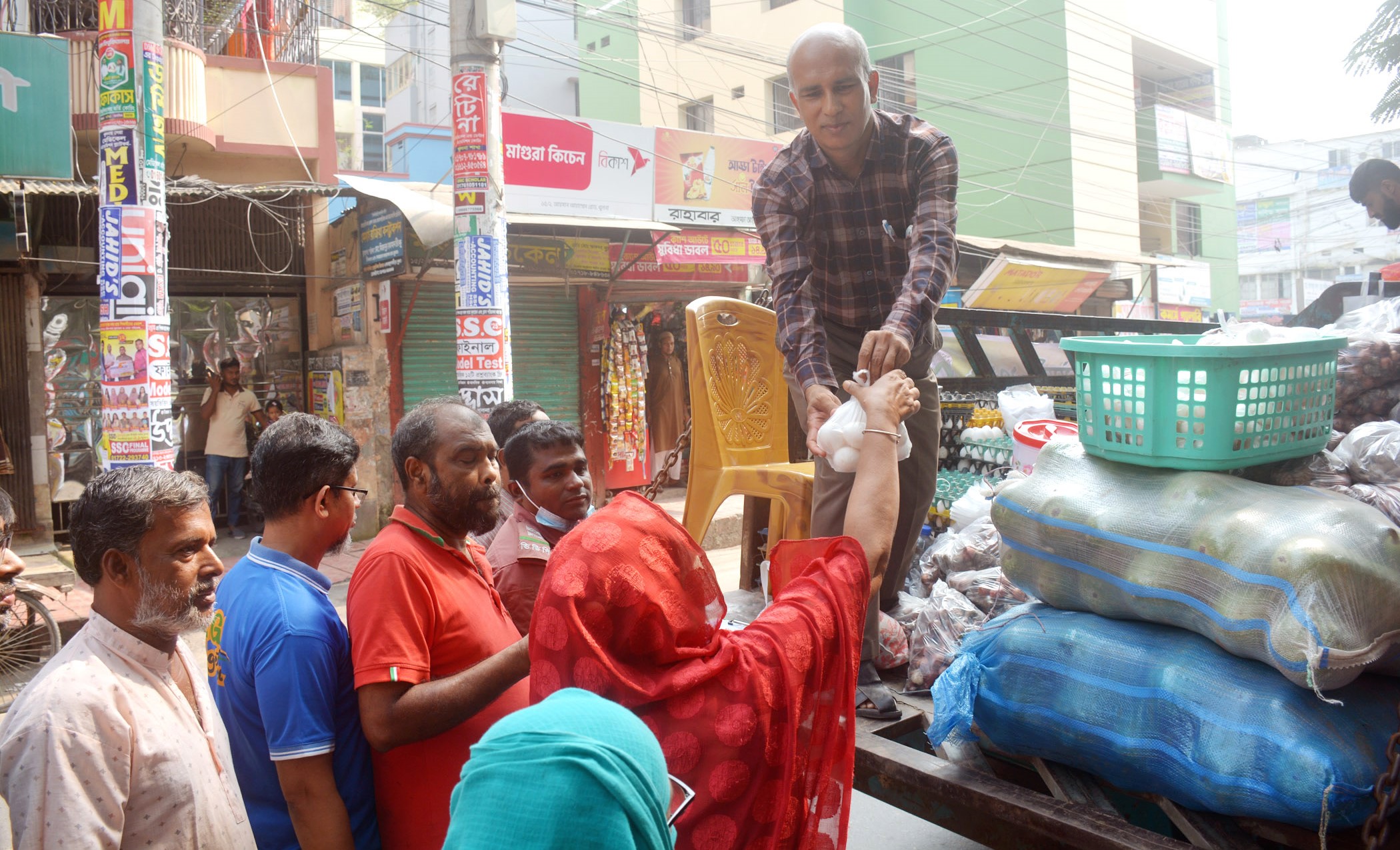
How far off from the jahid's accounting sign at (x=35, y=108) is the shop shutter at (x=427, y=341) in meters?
3.95

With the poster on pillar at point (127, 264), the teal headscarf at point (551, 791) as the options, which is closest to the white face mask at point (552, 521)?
the teal headscarf at point (551, 791)

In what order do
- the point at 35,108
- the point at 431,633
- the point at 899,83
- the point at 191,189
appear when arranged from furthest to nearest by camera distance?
1. the point at 899,83
2. the point at 191,189
3. the point at 35,108
4. the point at 431,633

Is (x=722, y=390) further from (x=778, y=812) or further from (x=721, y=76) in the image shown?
(x=721, y=76)

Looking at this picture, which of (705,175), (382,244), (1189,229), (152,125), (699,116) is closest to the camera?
(152,125)

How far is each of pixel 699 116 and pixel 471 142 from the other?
57.8 feet

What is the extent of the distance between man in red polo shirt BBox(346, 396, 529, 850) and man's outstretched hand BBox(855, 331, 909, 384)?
1003 mm

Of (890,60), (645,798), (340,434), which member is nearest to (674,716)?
(645,798)

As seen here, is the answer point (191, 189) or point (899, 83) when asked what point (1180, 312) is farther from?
point (191, 189)

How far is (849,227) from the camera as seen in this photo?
3.12 meters

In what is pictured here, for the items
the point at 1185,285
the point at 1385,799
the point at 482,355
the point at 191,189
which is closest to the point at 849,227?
the point at 1385,799

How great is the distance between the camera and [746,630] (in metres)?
1.66

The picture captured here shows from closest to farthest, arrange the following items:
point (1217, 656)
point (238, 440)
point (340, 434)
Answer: point (1217, 656), point (340, 434), point (238, 440)

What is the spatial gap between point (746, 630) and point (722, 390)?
2257 millimetres

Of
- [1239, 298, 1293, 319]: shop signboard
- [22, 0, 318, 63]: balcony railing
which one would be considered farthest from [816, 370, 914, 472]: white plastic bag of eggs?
[1239, 298, 1293, 319]: shop signboard
